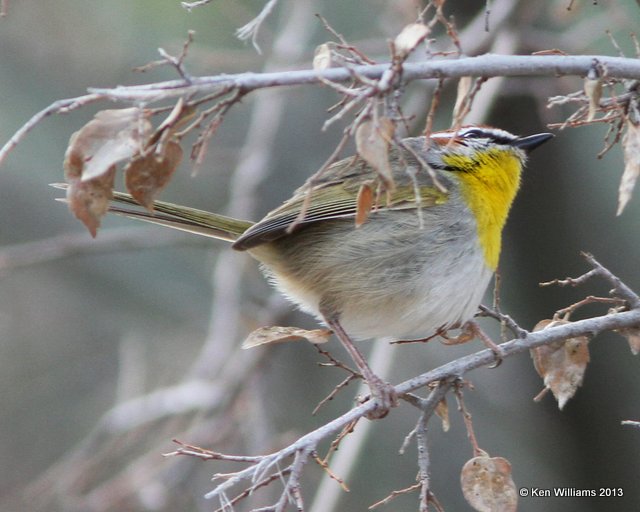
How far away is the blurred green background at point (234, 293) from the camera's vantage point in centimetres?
566

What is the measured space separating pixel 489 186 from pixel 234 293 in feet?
6.89

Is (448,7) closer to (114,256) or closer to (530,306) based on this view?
(530,306)

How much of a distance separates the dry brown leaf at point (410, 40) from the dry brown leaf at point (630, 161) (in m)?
0.75

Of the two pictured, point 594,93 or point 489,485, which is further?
point 489,485

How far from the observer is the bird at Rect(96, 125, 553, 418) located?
3576mm

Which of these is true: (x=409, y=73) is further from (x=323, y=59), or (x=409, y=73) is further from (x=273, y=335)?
(x=273, y=335)

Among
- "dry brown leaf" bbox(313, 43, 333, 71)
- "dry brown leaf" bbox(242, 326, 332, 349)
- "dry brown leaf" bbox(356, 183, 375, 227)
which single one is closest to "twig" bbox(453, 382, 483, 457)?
"dry brown leaf" bbox(242, 326, 332, 349)

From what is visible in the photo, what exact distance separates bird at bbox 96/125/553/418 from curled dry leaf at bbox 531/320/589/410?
529mm

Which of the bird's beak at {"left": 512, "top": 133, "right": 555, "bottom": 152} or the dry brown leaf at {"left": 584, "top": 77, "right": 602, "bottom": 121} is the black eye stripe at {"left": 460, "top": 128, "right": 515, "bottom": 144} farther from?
the dry brown leaf at {"left": 584, "top": 77, "right": 602, "bottom": 121}

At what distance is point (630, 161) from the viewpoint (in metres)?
2.47

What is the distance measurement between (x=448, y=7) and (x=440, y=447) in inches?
121

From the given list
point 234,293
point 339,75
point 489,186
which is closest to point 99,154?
point 339,75

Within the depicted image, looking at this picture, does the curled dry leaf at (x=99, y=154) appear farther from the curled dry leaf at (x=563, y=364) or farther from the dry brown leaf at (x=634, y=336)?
the dry brown leaf at (x=634, y=336)

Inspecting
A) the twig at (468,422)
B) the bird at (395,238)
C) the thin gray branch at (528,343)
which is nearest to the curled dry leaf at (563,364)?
the thin gray branch at (528,343)
